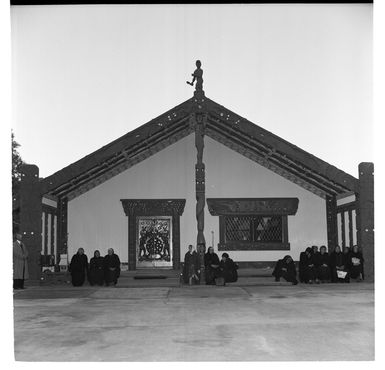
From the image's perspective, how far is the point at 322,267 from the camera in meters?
15.5

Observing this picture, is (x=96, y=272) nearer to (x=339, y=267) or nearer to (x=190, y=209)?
(x=190, y=209)

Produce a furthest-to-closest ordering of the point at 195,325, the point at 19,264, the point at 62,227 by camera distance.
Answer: the point at 62,227 → the point at 19,264 → the point at 195,325

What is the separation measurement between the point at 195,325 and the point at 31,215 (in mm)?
7947

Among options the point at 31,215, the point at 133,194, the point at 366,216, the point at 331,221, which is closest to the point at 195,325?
the point at 31,215

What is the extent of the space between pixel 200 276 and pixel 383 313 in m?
7.61

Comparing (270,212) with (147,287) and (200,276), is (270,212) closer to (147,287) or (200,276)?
(200,276)

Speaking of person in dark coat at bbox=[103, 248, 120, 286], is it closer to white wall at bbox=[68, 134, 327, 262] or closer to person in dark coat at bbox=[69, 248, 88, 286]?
person in dark coat at bbox=[69, 248, 88, 286]

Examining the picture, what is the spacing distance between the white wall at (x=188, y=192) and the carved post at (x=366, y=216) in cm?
392

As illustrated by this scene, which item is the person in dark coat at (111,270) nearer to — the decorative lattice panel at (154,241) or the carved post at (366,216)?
the decorative lattice panel at (154,241)

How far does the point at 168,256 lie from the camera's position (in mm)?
19000

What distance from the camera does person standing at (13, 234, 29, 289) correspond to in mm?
14195

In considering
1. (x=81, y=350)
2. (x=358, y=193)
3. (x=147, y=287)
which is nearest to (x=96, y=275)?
(x=147, y=287)

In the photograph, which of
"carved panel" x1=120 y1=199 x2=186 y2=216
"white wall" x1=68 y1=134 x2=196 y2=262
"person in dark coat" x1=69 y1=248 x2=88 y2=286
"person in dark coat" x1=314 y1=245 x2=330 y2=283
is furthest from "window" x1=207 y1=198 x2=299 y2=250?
"person in dark coat" x1=69 y1=248 x2=88 y2=286

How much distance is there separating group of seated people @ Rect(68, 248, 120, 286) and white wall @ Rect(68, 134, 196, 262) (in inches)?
129
